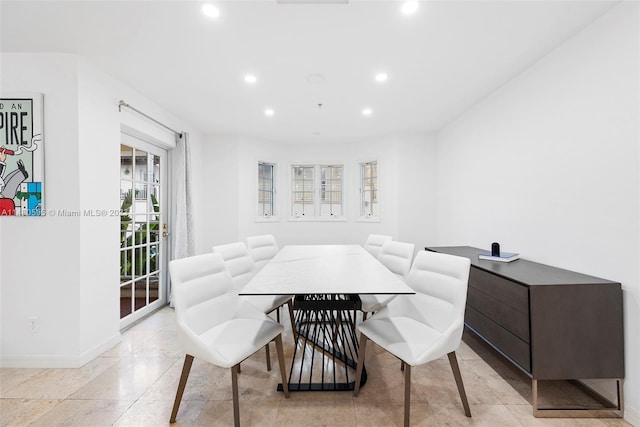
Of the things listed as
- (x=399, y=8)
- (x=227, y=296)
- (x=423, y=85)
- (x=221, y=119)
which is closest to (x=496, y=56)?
(x=423, y=85)

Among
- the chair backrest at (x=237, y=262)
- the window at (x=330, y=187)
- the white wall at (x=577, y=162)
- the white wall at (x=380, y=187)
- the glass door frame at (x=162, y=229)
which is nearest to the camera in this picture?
the white wall at (x=577, y=162)

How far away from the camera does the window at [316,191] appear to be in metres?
5.07

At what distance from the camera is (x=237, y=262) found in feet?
8.00

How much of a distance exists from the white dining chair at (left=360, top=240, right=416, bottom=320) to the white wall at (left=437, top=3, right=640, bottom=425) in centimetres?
102

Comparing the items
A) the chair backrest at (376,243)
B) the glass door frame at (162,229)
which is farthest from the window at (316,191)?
the glass door frame at (162,229)

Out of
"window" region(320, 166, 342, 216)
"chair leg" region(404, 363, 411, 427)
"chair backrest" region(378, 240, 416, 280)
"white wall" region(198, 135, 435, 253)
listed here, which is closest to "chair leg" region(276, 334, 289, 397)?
"chair leg" region(404, 363, 411, 427)

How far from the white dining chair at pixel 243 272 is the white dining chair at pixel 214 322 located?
271mm

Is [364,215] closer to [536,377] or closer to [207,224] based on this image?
[207,224]

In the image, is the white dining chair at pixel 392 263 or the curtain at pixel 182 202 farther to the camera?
the curtain at pixel 182 202

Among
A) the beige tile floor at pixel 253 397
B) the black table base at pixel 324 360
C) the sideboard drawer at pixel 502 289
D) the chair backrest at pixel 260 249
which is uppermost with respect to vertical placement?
the chair backrest at pixel 260 249

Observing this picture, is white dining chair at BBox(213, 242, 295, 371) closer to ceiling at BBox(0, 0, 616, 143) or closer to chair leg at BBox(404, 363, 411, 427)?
chair leg at BBox(404, 363, 411, 427)

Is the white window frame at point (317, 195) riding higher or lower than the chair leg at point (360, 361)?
higher

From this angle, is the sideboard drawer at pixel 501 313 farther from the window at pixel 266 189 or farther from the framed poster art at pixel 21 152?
the framed poster art at pixel 21 152

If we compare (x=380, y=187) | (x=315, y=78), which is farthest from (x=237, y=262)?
(x=380, y=187)
